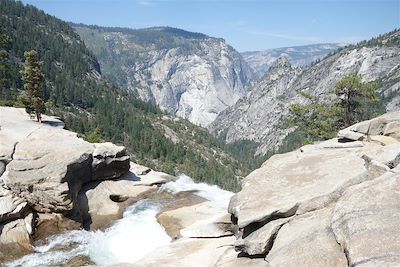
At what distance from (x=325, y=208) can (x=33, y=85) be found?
155ft

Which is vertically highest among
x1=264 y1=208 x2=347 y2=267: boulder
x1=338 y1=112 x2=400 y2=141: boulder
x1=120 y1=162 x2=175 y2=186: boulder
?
x1=338 y1=112 x2=400 y2=141: boulder

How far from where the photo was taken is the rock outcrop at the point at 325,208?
16.1 m

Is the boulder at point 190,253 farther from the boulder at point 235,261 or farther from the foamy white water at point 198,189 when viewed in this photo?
the foamy white water at point 198,189

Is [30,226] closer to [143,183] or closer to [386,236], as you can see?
[143,183]

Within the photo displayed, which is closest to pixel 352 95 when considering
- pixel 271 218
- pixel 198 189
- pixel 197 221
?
pixel 198 189

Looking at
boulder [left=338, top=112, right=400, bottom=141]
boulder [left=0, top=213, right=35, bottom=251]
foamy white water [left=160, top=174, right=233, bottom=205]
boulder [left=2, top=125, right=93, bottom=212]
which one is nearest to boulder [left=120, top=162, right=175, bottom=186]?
foamy white water [left=160, top=174, right=233, bottom=205]

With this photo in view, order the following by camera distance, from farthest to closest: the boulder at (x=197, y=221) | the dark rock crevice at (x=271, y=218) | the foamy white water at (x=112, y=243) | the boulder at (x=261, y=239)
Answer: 1. the foamy white water at (x=112, y=243)
2. the boulder at (x=197, y=221)
3. the dark rock crevice at (x=271, y=218)
4. the boulder at (x=261, y=239)

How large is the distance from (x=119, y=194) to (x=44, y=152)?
403 inches

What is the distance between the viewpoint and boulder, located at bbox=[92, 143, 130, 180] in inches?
1847

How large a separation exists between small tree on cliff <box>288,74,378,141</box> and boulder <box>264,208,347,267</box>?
132 feet

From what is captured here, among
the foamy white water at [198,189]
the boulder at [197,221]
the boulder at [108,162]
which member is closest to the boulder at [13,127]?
the boulder at [108,162]

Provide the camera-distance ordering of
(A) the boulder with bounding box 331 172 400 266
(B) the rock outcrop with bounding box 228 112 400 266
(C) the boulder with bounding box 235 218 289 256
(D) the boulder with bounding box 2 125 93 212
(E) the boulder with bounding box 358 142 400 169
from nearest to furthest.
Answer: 1. (A) the boulder with bounding box 331 172 400 266
2. (B) the rock outcrop with bounding box 228 112 400 266
3. (C) the boulder with bounding box 235 218 289 256
4. (E) the boulder with bounding box 358 142 400 169
5. (D) the boulder with bounding box 2 125 93 212

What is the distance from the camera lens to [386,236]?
15.5 meters

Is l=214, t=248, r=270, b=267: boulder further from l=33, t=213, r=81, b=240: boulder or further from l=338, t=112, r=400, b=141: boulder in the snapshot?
l=33, t=213, r=81, b=240: boulder
